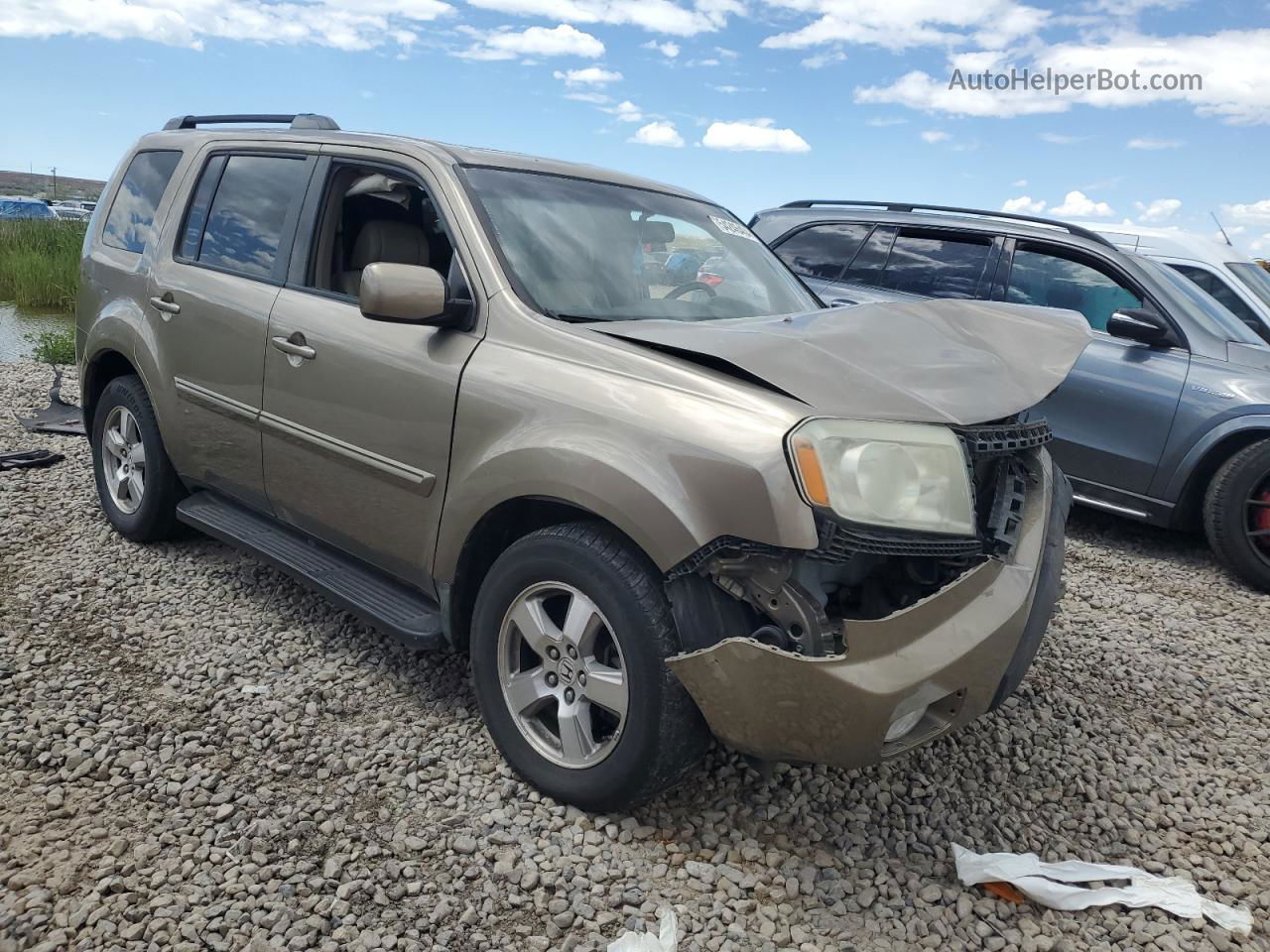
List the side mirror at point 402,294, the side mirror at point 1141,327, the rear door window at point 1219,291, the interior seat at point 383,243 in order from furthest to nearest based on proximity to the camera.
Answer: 1. the rear door window at point 1219,291
2. the side mirror at point 1141,327
3. the interior seat at point 383,243
4. the side mirror at point 402,294

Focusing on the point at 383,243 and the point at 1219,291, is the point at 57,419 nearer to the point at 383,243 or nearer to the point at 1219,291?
the point at 383,243

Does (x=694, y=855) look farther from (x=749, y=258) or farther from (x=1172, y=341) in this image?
(x=1172, y=341)

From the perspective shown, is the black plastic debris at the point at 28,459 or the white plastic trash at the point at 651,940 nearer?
the white plastic trash at the point at 651,940

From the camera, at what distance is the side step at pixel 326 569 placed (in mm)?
3115

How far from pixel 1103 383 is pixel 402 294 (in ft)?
14.8

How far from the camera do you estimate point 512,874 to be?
8.42 feet

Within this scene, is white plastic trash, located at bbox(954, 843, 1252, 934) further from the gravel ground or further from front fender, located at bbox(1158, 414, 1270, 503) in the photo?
front fender, located at bbox(1158, 414, 1270, 503)

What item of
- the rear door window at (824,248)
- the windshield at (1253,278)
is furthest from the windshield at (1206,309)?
the rear door window at (824,248)

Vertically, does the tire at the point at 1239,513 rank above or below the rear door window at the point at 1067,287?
below

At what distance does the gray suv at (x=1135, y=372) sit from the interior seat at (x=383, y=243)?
2.28 metres

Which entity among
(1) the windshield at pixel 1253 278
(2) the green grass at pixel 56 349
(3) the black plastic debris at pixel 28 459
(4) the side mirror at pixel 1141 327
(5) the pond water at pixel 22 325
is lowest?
(5) the pond water at pixel 22 325

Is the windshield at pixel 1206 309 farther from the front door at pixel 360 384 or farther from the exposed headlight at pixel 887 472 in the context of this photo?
the front door at pixel 360 384

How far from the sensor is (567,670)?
2.73 metres

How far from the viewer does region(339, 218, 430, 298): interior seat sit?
370cm
